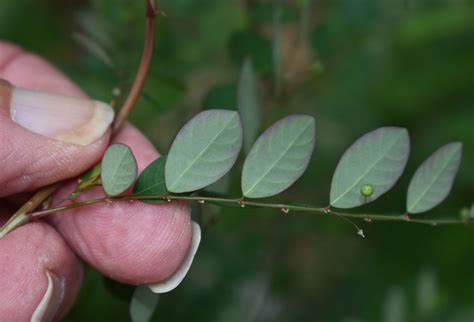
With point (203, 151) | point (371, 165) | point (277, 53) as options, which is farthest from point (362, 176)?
point (277, 53)

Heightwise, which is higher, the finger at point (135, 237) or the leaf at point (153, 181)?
the leaf at point (153, 181)

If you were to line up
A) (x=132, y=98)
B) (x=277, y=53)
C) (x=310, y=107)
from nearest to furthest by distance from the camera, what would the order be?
1. (x=132, y=98)
2. (x=277, y=53)
3. (x=310, y=107)

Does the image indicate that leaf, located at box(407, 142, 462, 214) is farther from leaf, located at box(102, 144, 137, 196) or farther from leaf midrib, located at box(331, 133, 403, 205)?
leaf, located at box(102, 144, 137, 196)

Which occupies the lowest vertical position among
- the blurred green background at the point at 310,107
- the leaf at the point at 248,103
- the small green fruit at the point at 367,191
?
the blurred green background at the point at 310,107

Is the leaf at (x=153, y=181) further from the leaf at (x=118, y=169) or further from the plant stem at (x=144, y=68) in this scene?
the plant stem at (x=144, y=68)

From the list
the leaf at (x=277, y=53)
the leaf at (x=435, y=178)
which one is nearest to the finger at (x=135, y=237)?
the leaf at (x=435, y=178)

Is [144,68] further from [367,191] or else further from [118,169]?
[367,191]
